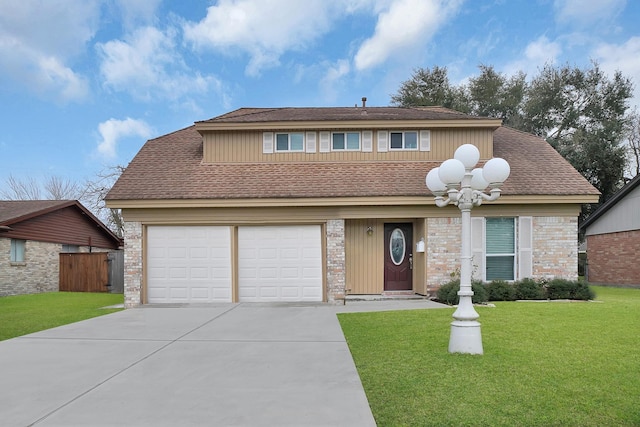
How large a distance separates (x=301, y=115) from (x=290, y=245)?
4617mm

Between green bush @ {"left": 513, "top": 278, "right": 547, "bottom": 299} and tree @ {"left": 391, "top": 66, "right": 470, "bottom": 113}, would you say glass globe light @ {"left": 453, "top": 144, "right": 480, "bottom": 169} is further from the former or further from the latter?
tree @ {"left": 391, "top": 66, "right": 470, "bottom": 113}

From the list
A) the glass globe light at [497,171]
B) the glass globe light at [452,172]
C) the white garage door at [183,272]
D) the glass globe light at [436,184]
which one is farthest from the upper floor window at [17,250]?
the glass globe light at [497,171]

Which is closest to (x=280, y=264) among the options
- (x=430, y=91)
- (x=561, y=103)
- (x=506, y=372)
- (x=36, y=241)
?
(x=506, y=372)

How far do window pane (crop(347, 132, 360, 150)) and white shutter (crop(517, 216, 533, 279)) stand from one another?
5054mm

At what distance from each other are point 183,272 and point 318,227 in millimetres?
3862

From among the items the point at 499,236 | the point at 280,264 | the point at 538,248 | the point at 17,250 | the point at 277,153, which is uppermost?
the point at 277,153

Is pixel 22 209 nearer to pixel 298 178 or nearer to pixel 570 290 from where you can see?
pixel 298 178

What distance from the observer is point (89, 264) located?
1808 cm

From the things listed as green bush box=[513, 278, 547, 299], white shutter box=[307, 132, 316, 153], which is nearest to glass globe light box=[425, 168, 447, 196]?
green bush box=[513, 278, 547, 299]

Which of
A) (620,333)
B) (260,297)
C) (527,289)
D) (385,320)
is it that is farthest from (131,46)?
(620,333)

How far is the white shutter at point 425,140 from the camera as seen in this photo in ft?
42.6

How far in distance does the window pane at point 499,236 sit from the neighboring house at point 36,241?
16764 millimetres

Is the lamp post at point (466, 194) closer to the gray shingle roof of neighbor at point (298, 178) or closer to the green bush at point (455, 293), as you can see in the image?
the green bush at point (455, 293)

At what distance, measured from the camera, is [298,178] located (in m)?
12.1
